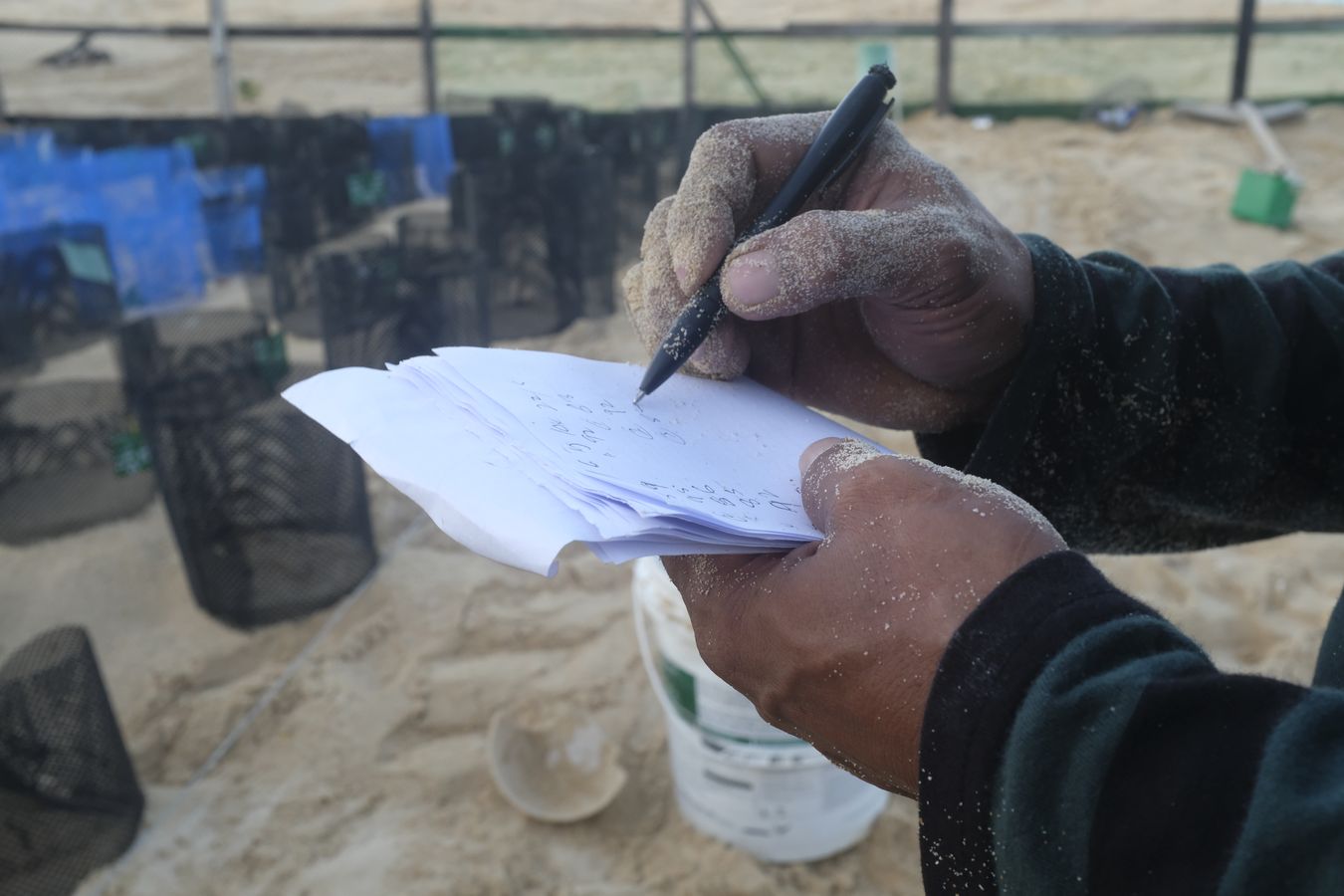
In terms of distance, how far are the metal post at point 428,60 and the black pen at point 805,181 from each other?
8757mm

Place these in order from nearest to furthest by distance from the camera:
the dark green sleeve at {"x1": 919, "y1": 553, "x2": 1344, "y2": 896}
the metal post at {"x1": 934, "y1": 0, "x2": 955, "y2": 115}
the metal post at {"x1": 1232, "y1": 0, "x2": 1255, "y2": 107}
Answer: the dark green sleeve at {"x1": 919, "y1": 553, "x2": 1344, "y2": 896} → the metal post at {"x1": 1232, "y1": 0, "x2": 1255, "y2": 107} → the metal post at {"x1": 934, "y1": 0, "x2": 955, "y2": 115}

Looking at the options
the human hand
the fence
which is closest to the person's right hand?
the human hand

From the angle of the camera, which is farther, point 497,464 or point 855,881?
point 855,881

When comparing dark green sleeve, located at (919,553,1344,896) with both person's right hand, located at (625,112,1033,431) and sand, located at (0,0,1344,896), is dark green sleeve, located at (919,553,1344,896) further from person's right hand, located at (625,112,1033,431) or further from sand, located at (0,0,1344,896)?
sand, located at (0,0,1344,896)

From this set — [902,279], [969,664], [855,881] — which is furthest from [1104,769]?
[855,881]

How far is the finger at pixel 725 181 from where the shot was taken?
105 centimetres

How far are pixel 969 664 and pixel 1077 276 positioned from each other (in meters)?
0.66

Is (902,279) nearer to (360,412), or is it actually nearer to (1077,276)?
(1077,276)

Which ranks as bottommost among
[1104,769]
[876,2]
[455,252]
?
[455,252]

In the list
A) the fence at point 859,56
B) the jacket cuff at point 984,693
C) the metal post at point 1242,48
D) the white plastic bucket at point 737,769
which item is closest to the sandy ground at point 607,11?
the fence at point 859,56

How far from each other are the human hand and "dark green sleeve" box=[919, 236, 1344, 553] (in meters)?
0.37

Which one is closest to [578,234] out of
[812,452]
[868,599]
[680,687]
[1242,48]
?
[680,687]

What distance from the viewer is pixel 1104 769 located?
599 millimetres

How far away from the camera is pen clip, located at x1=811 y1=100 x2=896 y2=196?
112 centimetres
